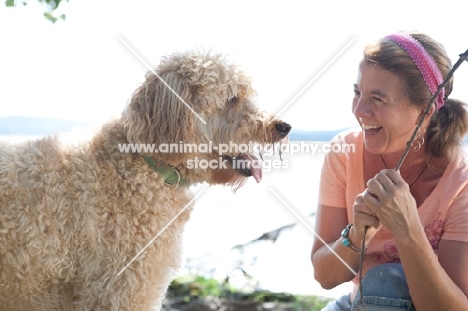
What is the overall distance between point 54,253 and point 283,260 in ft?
7.91

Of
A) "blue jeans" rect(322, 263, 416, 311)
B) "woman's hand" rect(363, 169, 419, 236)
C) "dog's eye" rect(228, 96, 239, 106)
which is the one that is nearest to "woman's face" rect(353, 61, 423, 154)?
"woman's hand" rect(363, 169, 419, 236)

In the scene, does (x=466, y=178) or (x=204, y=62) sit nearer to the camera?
(x=466, y=178)

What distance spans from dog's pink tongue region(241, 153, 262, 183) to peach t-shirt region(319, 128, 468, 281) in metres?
0.28

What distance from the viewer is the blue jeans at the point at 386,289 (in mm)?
2121

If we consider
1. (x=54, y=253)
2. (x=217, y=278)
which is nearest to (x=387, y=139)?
(x=54, y=253)

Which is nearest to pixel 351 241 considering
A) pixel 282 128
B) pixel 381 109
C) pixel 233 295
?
pixel 381 109

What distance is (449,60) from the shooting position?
7.47ft

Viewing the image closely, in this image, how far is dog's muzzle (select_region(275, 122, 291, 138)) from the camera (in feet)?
8.33

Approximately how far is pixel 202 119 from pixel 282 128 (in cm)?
34

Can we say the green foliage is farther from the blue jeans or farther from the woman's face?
the woman's face

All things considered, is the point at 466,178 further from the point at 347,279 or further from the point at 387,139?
the point at 347,279

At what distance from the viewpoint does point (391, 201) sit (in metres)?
1.92

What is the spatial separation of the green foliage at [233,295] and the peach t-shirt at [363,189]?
1.42m

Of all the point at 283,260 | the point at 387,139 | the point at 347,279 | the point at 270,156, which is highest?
the point at 387,139
